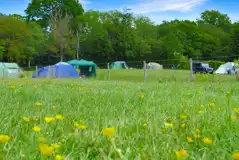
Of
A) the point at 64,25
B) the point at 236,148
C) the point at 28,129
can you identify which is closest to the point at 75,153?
the point at 28,129

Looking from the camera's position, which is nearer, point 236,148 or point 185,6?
point 236,148

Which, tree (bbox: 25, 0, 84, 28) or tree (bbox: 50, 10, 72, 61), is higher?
tree (bbox: 25, 0, 84, 28)

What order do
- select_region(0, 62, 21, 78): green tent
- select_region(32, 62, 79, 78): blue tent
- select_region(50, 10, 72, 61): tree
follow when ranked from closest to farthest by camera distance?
select_region(32, 62, 79, 78): blue tent
select_region(0, 62, 21, 78): green tent
select_region(50, 10, 72, 61): tree

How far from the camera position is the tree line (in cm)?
3098

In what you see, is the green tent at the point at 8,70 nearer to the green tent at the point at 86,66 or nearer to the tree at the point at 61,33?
the green tent at the point at 86,66

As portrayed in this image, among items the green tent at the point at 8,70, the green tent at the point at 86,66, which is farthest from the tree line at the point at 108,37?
the green tent at the point at 86,66

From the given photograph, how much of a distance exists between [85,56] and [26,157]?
1413 inches

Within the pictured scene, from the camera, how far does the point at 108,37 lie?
36344 mm

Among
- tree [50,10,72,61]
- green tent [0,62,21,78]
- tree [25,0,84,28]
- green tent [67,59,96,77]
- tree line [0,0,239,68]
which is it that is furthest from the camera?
tree [25,0,84,28]

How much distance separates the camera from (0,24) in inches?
1153

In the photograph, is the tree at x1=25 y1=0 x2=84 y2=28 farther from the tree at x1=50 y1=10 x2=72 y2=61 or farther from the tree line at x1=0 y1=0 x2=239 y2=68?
the tree at x1=50 y1=10 x2=72 y2=61

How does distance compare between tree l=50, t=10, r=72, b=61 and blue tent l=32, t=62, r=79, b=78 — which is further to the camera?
tree l=50, t=10, r=72, b=61

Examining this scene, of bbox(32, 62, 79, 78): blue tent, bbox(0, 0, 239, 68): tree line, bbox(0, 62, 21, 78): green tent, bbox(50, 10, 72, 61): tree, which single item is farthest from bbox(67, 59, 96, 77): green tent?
bbox(0, 0, 239, 68): tree line

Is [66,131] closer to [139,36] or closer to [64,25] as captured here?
[64,25]
